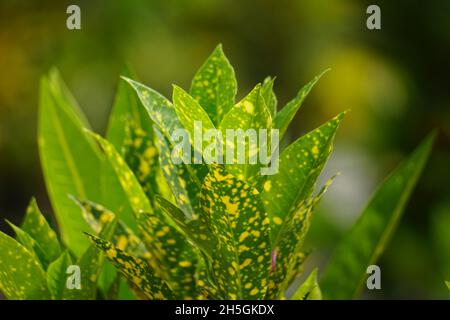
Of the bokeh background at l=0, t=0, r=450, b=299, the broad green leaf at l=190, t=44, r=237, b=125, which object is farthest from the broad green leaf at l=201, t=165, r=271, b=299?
the bokeh background at l=0, t=0, r=450, b=299

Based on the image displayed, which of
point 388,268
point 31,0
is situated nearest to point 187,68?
point 31,0

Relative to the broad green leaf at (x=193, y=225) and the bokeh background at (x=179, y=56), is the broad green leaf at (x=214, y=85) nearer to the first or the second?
the broad green leaf at (x=193, y=225)

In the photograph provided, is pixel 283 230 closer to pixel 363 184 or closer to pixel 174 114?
pixel 174 114

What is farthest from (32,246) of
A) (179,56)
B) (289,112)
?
(179,56)

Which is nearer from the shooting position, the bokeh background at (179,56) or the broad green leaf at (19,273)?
the broad green leaf at (19,273)

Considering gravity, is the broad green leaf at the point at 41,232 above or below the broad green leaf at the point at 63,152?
below

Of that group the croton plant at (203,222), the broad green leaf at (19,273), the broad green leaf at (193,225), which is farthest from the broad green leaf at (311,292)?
the broad green leaf at (19,273)
